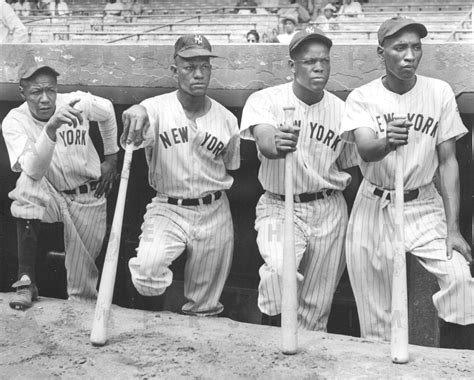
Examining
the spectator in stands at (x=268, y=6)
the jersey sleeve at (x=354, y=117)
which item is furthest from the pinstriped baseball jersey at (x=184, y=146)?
the spectator in stands at (x=268, y=6)

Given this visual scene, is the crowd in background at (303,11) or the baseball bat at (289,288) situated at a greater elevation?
the crowd in background at (303,11)

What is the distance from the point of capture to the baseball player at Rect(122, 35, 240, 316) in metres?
3.57

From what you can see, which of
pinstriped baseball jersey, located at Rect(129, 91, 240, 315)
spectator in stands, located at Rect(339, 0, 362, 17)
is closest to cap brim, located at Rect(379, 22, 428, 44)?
pinstriped baseball jersey, located at Rect(129, 91, 240, 315)

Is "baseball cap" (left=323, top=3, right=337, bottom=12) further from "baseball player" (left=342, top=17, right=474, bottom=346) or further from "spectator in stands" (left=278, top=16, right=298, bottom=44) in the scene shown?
"baseball player" (left=342, top=17, right=474, bottom=346)

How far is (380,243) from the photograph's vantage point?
3.31m

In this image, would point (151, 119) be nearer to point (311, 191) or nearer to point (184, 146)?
point (184, 146)

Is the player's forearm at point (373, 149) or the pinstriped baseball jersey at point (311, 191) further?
the pinstriped baseball jersey at point (311, 191)

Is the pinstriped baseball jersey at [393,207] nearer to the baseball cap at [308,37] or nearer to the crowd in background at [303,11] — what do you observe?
the baseball cap at [308,37]

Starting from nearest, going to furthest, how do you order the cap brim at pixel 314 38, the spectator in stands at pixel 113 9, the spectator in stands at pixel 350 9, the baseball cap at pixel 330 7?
the cap brim at pixel 314 38 < the spectator in stands at pixel 350 9 < the baseball cap at pixel 330 7 < the spectator in stands at pixel 113 9

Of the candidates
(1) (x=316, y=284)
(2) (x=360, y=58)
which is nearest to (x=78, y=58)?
(2) (x=360, y=58)

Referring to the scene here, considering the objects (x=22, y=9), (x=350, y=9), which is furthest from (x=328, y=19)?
(x=22, y=9)

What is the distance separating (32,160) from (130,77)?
1010 mm

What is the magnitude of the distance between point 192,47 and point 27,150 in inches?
39.5

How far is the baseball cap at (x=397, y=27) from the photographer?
310cm
